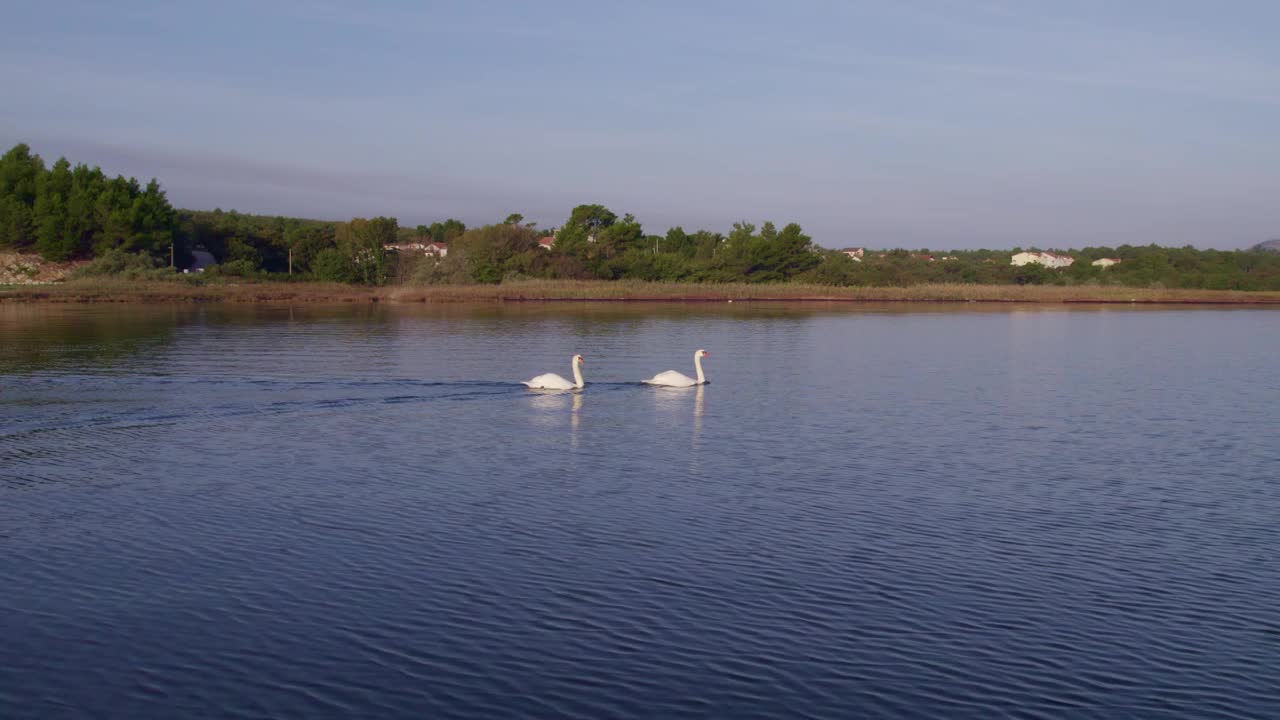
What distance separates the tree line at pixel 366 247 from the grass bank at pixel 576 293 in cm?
944

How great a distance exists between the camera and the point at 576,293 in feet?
243

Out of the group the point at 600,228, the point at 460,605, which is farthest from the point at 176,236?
the point at 460,605

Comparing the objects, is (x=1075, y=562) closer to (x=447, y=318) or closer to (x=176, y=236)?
(x=447, y=318)

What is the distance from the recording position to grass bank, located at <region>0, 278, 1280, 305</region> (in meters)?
68.9

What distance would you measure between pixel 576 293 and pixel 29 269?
4083cm

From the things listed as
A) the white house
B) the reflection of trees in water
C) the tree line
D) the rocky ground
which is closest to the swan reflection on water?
the reflection of trees in water

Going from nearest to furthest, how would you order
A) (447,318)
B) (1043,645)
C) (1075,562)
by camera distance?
(1043,645)
(1075,562)
(447,318)

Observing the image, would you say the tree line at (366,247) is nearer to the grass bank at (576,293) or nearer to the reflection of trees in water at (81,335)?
the grass bank at (576,293)

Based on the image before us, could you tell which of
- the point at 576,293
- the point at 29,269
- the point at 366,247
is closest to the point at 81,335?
the point at 576,293

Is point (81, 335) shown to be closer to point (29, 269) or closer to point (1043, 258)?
point (29, 269)

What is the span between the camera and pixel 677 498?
13586 mm

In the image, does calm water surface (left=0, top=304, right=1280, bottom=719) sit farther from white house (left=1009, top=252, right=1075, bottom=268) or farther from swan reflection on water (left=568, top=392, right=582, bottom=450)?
white house (left=1009, top=252, right=1075, bottom=268)

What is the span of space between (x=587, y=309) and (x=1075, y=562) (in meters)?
55.1

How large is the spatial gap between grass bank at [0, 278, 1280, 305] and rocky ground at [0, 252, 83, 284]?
11.0 m
